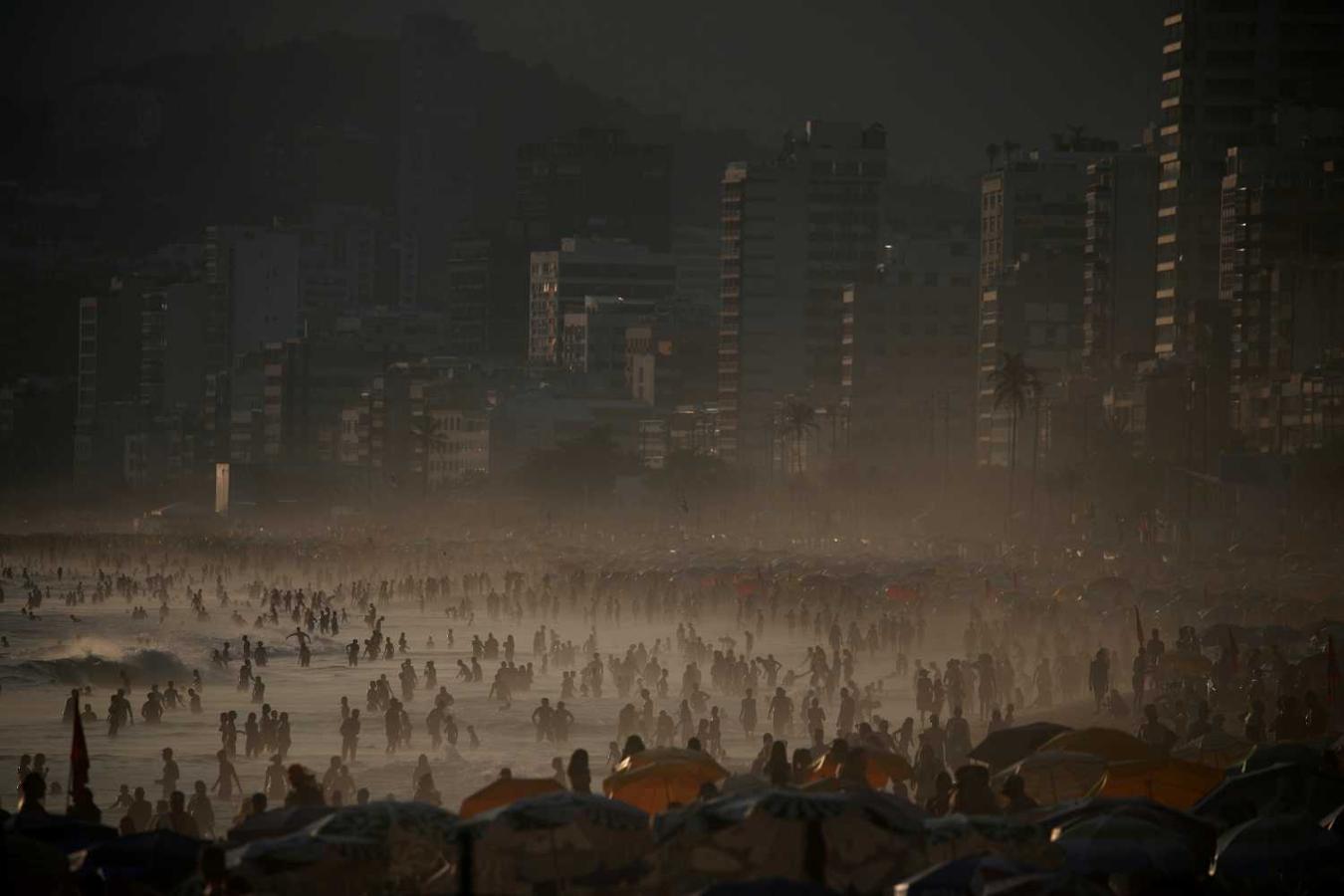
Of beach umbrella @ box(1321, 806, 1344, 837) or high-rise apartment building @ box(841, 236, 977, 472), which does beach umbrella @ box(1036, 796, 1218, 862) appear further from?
high-rise apartment building @ box(841, 236, 977, 472)

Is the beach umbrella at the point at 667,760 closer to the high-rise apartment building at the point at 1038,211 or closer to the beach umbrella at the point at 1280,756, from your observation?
the beach umbrella at the point at 1280,756

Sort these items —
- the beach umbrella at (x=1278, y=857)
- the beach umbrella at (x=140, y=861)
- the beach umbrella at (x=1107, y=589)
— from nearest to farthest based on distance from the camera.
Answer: the beach umbrella at (x=1278, y=857) < the beach umbrella at (x=140, y=861) < the beach umbrella at (x=1107, y=589)

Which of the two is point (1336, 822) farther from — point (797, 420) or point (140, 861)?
point (797, 420)

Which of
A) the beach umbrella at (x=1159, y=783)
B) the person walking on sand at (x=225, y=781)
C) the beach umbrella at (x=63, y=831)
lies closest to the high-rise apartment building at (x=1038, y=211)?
the person walking on sand at (x=225, y=781)

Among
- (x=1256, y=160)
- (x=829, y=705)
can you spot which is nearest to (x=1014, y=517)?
(x=1256, y=160)

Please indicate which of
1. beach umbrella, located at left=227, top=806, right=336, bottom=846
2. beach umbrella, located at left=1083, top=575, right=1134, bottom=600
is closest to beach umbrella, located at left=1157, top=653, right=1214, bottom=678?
beach umbrella, located at left=1083, top=575, right=1134, bottom=600

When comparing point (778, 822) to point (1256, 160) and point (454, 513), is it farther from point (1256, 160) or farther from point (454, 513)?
point (454, 513)

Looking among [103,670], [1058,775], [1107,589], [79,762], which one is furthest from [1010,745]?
[103,670]
